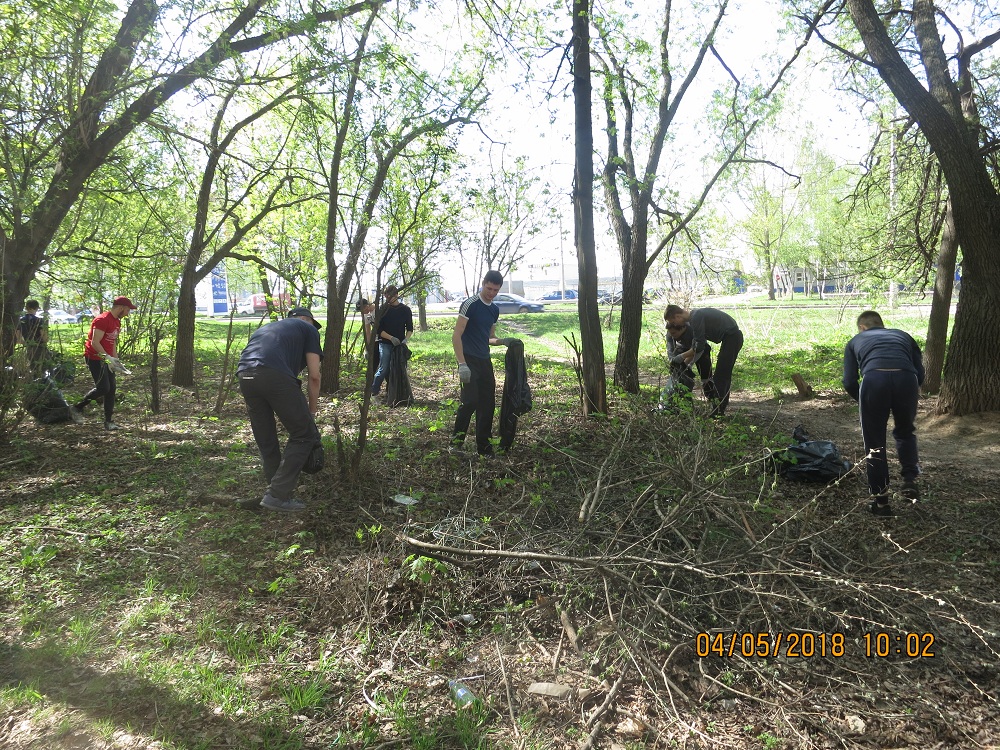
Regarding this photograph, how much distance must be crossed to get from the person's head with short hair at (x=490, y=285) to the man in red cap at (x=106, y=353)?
14.0 ft

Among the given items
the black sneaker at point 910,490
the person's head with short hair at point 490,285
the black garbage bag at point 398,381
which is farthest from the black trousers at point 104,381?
the black sneaker at point 910,490

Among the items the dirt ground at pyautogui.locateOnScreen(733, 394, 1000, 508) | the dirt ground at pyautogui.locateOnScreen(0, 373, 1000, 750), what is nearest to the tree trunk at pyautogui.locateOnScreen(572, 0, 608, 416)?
the dirt ground at pyautogui.locateOnScreen(733, 394, 1000, 508)

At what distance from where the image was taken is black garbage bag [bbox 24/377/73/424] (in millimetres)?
6207

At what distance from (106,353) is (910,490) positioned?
7.84 meters

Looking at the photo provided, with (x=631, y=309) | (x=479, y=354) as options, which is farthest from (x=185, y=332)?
(x=631, y=309)

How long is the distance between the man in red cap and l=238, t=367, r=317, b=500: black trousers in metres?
3.50

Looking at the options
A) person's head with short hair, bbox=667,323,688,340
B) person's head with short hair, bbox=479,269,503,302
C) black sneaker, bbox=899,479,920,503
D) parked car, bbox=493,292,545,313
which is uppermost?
parked car, bbox=493,292,545,313

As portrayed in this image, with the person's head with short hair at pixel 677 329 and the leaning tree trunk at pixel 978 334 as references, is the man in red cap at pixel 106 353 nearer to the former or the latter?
the person's head with short hair at pixel 677 329

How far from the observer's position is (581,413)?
718 cm

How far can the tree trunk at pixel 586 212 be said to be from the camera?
22.7 ft

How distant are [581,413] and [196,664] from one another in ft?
16.5

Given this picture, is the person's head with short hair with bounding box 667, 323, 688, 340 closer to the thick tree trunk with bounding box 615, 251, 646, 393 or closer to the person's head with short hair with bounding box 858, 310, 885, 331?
the thick tree trunk with bounding box 615, 251, 646, 393

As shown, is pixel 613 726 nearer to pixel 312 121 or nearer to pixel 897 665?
pixel 897 665

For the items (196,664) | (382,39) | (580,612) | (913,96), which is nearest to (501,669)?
(580,612)
